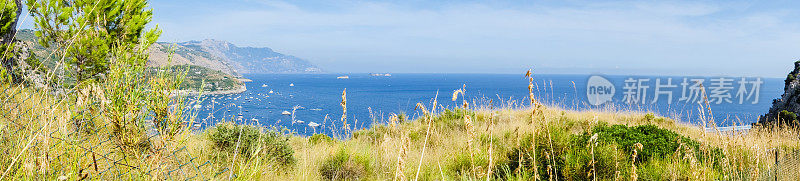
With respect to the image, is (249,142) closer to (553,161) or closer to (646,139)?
(553,161)

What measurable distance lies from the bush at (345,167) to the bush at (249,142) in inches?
20.2

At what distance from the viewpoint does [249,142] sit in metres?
5.11

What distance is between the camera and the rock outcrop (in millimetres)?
12095

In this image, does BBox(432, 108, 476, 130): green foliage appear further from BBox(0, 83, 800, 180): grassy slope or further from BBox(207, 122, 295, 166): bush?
BBox(207, 122, 295, 166): bush

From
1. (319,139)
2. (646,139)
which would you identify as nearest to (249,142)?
(319,139)

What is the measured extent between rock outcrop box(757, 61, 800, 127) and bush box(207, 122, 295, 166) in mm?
14385

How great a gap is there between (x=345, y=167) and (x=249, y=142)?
55.3 inches

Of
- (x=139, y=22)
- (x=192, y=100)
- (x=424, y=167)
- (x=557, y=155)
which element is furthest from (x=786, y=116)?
(x=139, y=22)

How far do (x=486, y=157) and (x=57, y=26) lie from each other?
8560 millimetres

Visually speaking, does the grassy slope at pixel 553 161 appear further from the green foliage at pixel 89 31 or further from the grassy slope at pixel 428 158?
the green foliage at pixel 89 31

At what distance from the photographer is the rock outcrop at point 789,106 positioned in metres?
12.1

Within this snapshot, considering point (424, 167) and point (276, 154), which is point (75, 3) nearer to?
point (276, 154)

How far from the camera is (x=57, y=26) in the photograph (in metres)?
7.56

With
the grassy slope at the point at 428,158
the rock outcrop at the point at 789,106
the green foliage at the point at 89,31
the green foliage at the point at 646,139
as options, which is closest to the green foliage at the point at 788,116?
the rock outcrop at the point at 789,106
